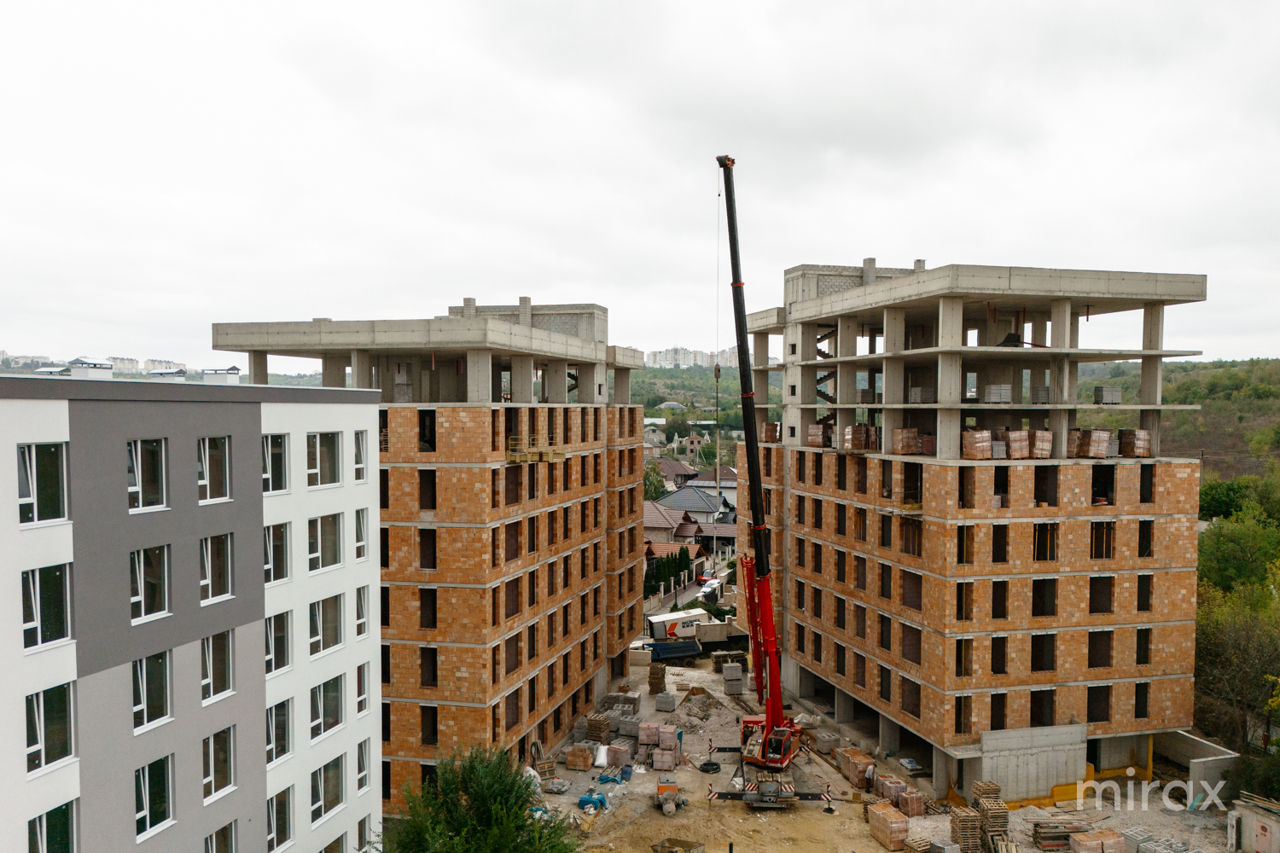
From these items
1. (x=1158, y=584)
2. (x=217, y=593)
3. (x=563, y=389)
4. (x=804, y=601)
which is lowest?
(x=804, y=601)

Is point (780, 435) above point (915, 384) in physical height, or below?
below

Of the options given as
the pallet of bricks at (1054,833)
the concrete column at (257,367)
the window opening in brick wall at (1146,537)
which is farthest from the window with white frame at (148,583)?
the window opening in brick wall at (1146,537)

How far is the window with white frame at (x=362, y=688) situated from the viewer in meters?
28.8

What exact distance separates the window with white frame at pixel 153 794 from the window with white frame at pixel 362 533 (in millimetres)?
9411

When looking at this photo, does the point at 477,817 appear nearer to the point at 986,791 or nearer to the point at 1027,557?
the point at 986,791

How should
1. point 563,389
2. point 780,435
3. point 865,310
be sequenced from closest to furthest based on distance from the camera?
point 865,310
point 563,389
point 780,435

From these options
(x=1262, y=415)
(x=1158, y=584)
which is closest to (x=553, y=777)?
(x=1158, y=584)

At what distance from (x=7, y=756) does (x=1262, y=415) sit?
14417 cm

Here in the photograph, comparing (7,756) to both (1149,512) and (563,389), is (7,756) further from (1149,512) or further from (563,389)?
(1149,512)

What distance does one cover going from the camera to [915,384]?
158 ft

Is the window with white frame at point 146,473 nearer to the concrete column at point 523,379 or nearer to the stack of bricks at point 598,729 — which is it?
the concrete column at point 523,379

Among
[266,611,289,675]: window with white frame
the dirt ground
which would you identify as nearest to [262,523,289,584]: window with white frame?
[266,611,289,675]: window with white frame

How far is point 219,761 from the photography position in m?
22.7

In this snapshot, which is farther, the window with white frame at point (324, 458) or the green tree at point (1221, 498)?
the green tree at point (1221, 498)
